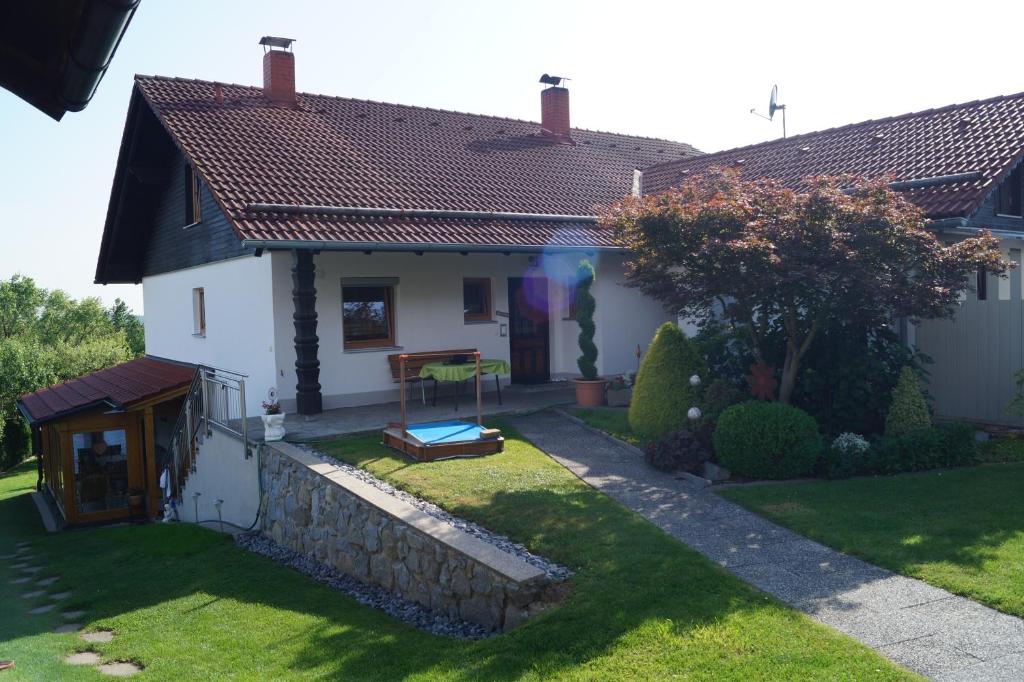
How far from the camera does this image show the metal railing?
13.0 metres

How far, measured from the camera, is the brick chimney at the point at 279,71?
17.8 metres

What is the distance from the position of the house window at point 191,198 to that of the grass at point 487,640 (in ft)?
28.3

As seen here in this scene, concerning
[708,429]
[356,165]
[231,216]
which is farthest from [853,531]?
[356,165]

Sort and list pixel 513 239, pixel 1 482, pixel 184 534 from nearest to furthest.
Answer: pixel 184 534
pixel 513 239
pixel 1 482

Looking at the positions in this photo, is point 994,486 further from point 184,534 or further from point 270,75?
point 270,75

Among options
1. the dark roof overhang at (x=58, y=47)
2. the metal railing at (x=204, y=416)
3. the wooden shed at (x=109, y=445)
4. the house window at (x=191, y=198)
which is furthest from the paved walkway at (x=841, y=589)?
the house window at (x=191, y=198)

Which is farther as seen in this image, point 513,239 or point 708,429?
point 513,239

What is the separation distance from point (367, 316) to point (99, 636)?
818 cm

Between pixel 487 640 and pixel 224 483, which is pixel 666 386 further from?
pixel 224 483

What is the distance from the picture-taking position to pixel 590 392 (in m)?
14.2

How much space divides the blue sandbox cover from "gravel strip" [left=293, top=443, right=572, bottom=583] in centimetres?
101

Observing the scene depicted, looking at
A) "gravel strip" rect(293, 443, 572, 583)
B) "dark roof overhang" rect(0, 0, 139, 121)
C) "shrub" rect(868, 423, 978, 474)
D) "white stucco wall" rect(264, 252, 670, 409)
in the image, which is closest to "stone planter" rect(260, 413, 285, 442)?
"gravel strip" rect(293, 443, 572, 583)

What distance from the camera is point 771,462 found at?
31.3 feet

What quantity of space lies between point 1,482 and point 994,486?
1125 inches
